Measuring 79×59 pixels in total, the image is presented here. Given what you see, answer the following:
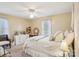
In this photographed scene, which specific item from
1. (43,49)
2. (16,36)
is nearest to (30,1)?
(16,36)

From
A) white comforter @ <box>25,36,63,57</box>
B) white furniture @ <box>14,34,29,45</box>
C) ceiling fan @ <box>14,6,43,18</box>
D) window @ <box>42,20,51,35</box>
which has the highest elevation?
ceiling fan @ <box>14,6,43,18</box>

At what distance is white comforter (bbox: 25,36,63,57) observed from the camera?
4.73 feet

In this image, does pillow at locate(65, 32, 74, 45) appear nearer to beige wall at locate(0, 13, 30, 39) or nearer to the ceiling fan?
the ceiling fan

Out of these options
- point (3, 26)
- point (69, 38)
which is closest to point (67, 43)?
point (69, 38)

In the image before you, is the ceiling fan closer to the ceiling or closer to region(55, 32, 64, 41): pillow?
the ceiling

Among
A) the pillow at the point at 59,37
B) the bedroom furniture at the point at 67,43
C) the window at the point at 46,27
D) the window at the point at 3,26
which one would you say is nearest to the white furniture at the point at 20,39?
the window at the point at 3,26

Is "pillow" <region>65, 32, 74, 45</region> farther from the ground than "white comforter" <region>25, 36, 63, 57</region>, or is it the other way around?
"pillow" <region>65, 32, 74, 45</region>

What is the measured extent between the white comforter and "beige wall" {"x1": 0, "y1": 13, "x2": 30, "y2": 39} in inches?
10.9

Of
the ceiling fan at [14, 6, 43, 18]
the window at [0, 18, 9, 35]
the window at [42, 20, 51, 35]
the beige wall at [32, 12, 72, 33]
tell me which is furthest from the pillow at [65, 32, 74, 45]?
the window at [0, 18, 9, 35]

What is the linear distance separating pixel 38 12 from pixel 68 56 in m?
0.84

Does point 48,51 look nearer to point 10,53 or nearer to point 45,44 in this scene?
point 45,44

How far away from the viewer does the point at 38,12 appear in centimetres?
150

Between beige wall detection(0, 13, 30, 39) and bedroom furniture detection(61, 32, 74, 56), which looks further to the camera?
beige wall detection(0, 13, 30, 39)

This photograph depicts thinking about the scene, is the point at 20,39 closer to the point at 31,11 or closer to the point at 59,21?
the point at 31,11
